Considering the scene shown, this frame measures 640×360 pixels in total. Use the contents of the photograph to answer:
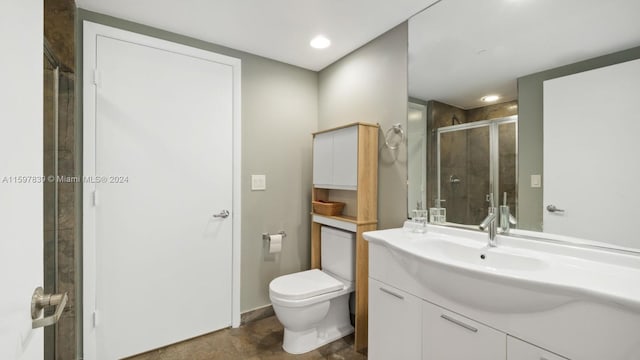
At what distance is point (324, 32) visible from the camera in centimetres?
204

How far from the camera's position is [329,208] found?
91.7 inches

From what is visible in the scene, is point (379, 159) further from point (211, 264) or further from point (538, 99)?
point (211, 264)

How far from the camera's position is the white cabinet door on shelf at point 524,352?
0.94 meters

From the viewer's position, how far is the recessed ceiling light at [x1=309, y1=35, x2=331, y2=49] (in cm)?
212

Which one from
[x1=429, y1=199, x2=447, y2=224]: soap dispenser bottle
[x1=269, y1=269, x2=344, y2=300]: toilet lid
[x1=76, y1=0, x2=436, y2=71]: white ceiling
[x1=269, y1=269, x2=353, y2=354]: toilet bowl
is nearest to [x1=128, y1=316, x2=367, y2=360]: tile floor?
[x1=269, y1=269, x2=353, y2=354]: toilet bowl

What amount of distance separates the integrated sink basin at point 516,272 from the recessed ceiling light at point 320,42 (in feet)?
5.01

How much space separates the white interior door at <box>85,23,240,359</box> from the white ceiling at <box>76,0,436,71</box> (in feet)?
0.62

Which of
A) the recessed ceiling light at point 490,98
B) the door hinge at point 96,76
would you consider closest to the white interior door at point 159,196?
the door hinge at point 96,76

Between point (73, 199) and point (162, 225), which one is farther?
point (162, 225)

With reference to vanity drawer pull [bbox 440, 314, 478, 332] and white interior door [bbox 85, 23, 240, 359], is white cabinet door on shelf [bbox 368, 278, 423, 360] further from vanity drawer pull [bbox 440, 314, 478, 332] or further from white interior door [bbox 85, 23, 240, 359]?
white interior door [bbox 85, 23, 240, 359]

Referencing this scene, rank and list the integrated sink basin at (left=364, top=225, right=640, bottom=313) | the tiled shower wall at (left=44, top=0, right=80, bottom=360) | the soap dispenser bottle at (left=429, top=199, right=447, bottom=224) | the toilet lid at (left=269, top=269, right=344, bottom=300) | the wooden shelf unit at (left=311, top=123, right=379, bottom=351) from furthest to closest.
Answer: the wooden shelf unit at (left=311, top=123, right=379, bottom=351), the toilet lid at (left=269, top=269, right=344, bottom=300), the soap dispenser bottle at (left=429, top=199, right=447, bottom=224), the tiled shower wall at (left=44, top=0, right=80, bottom=360), the integrated sink basin at (left=364, top=225, right=640, bottom=313)

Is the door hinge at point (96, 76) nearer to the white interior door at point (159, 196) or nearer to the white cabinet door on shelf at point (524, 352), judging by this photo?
the white interior door at point (159, 196)
